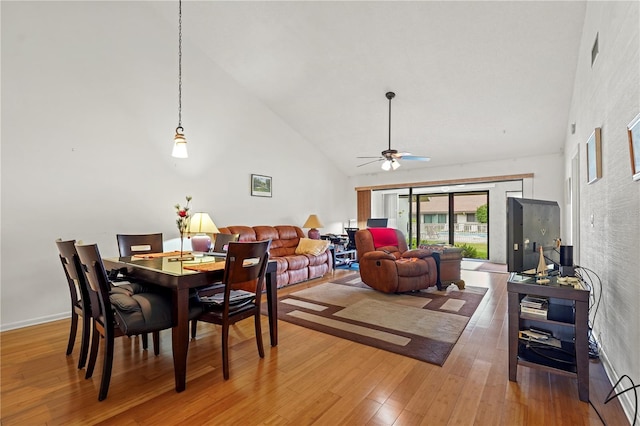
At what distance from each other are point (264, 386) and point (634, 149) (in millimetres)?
2500

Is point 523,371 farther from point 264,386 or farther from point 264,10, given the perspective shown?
point 264,10

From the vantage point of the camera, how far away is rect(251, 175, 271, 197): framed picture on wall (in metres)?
5.68

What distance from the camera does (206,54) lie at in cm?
487

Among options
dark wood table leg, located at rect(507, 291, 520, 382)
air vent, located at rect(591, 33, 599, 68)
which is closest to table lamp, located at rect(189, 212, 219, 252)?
dark wood table leg, located at rect(507, 291, 520, 382)

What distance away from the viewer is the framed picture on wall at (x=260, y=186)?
5684mm

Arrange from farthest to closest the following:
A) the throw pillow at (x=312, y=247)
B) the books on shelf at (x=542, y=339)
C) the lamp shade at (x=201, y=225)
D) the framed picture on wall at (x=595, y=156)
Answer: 1. the throw pillow at (x=312, y=247)
2. the lamp shade at (x=201, y=225)
3. the framed picture on wall at (x=595, y=156)
4. the books on shelf at (x=542, y=339)

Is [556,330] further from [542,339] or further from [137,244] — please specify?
[137,244]

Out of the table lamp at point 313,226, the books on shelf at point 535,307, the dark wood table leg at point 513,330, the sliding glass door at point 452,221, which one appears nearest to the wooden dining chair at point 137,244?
the dark wood table leg at point 513,330

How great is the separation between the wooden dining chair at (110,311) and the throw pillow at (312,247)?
139 inches

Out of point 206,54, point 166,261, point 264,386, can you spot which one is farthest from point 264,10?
point 264,386

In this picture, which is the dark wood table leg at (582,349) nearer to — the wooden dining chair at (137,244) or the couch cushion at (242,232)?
the wooden dining chair at (137,244)

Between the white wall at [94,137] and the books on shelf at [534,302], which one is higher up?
the white wall at [94,137]

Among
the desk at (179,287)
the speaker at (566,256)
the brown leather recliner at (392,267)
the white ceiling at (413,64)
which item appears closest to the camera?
the desk at (179,287)

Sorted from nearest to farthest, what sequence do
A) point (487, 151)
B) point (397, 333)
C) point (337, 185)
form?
point (397, 333) < point (487, 151) < point (337, 185)
